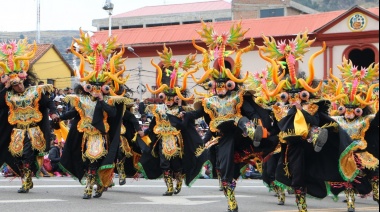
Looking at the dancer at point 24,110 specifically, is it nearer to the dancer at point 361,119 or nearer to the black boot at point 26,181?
the black boot at point 26,181

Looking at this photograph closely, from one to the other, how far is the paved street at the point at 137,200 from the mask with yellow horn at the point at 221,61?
1859 millimetres

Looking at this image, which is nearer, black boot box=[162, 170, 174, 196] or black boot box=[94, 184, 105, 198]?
black boot box=[94, 184, 105, 198]

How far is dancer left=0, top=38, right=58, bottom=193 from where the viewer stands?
14.5 metres

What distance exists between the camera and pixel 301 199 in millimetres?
12164

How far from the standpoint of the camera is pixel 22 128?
14.7 m

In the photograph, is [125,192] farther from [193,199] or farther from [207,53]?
[207,53]

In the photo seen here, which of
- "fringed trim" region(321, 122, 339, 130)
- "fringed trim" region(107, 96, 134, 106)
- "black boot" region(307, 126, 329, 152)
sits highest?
"fringed trim" region(107, 96, 134, 106)

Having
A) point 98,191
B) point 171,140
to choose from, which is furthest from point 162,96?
point 98,191

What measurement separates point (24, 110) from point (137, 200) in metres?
2.35

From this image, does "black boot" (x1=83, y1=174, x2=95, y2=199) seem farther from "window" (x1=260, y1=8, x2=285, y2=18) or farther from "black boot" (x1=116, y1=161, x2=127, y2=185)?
"window" (x1=260, y1=8, x2=285, y2=18)

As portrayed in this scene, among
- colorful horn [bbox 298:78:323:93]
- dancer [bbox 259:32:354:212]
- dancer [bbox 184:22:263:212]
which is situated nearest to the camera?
dancer [bbox 259:32:354:212]

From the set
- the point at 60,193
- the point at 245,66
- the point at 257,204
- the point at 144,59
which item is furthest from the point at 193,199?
the point at 144,59

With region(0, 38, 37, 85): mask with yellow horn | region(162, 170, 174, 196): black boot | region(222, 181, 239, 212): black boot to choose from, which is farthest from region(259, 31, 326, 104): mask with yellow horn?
region(0, 38, 37, 85): mask with yellow horn

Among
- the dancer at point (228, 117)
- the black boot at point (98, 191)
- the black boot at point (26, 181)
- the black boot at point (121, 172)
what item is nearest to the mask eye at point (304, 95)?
the dancer at point (228, 117)
